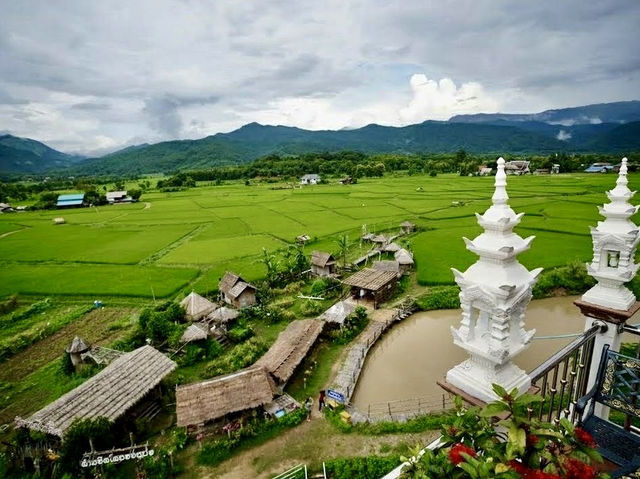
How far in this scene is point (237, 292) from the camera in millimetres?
23562

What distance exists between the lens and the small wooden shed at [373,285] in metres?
22.7

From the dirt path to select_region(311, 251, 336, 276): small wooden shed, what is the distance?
15.3 metres

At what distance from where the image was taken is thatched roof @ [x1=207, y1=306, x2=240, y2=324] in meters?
21.0

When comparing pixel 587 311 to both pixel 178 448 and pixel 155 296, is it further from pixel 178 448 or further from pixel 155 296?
pixel 155 296

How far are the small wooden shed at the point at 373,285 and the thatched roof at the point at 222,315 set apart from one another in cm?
741

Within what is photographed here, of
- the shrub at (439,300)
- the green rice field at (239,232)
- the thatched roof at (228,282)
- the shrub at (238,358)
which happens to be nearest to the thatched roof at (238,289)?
the thatched roof at (228,282)

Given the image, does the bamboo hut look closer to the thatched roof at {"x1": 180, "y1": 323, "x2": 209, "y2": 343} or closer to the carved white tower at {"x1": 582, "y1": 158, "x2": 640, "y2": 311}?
the thatched roof at {"x1": 180, "y1": 323, "x2": 209, "y2": 343}

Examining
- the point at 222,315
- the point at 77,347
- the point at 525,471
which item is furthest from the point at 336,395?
the point at 77,347

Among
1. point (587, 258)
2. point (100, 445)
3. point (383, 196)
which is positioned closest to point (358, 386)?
point (100, 445)

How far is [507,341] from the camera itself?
17.4 ft

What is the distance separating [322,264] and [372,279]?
17.3ft

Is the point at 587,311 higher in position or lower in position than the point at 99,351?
higher

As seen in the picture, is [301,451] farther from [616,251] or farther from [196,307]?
[196,307]

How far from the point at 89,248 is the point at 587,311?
150ft
